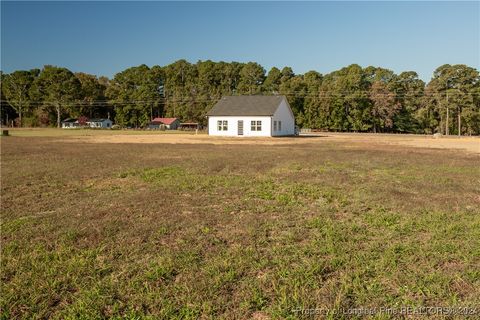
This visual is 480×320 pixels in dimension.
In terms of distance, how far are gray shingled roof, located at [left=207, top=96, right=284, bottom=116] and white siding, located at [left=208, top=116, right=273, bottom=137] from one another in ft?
1.81

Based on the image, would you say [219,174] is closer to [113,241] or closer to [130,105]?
[113,241]

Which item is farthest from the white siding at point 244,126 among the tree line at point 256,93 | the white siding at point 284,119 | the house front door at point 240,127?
the tree line at point 256,93

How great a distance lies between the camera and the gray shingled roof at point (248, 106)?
49.4m

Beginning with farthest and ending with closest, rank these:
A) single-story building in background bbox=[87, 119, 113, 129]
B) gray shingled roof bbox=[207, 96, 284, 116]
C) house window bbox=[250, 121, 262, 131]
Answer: single-story building in background bbox=[87, 119, 113, 129] < gray shingled roof bbox=[207, 96, 284, 116] < house window bbox=[250, 121, 262, 131]

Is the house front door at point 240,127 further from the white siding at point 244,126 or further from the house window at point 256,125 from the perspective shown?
the house window at point 256,125

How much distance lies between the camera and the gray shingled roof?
49438 millimetres

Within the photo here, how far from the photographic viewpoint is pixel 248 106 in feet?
168

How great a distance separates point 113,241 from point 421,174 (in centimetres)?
1065

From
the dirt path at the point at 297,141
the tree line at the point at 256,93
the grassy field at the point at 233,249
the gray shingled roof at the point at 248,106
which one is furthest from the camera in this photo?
the tree line at the point at 256,93

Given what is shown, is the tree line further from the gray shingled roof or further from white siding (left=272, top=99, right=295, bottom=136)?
the gray shingled roof

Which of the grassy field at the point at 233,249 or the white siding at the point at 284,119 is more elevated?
the white siding at the point at 284,119

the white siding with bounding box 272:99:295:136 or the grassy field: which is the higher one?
the white siding with bounding box 272:99:295:136

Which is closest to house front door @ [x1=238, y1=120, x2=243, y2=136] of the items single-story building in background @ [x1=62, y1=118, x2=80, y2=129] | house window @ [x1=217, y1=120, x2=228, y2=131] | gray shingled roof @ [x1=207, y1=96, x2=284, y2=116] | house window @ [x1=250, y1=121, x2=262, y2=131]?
gray shingled roof @ [x1=207, y1=96, x2=284, y2=116]

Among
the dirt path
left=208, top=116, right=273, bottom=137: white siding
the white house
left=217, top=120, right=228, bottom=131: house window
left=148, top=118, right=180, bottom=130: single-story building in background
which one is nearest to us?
the dirt path
